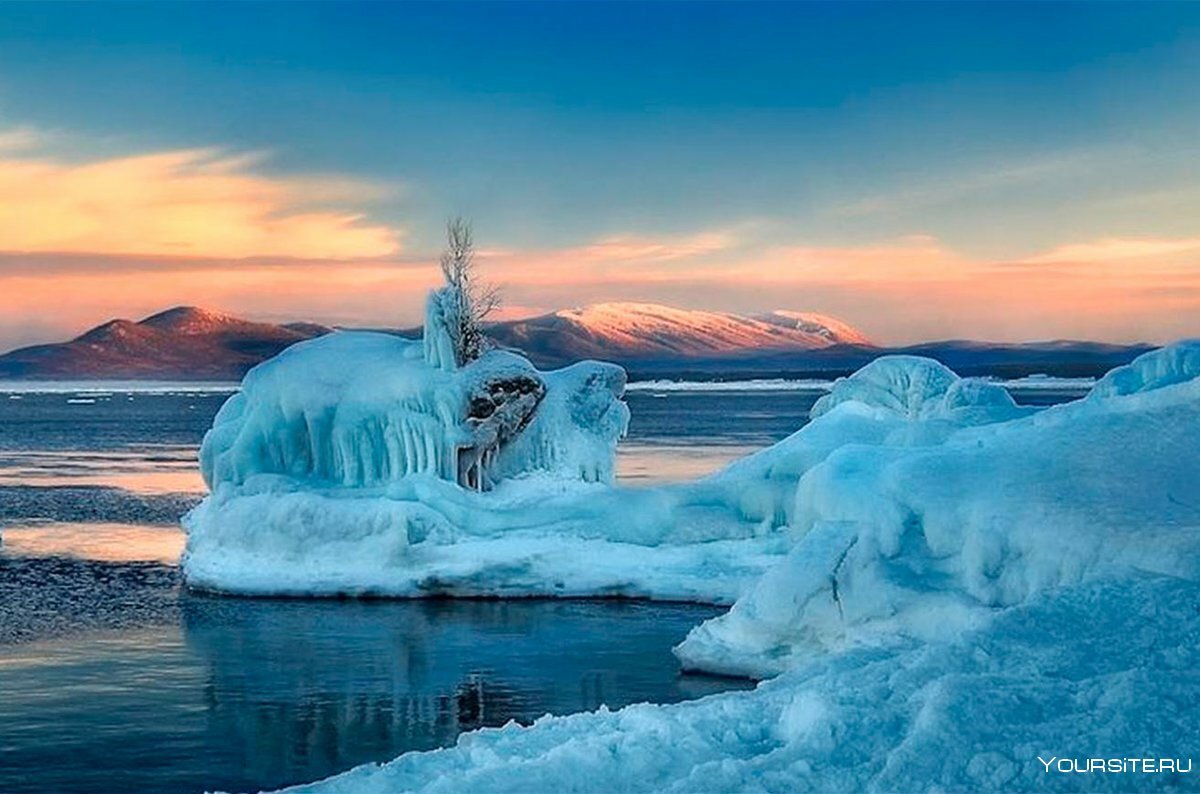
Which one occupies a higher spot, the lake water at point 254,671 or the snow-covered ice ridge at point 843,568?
the snow-covered ice ridge at point 843,568

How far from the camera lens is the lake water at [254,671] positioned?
15555 millimetres

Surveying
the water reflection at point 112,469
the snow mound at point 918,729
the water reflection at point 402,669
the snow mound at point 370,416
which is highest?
the snow mound at point 370,416

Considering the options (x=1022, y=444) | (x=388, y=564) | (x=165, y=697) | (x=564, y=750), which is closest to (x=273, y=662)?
(x=165, y=697)

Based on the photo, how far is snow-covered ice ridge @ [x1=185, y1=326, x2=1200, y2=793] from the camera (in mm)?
11438

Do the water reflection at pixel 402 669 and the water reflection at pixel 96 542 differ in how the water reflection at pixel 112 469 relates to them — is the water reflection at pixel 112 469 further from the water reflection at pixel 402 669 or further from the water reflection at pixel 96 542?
the water reflection at pixel 402 669

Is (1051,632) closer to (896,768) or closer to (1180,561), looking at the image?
(1180,561)

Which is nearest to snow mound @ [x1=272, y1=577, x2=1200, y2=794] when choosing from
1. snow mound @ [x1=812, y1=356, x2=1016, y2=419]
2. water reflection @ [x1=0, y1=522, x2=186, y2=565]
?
water reflection @ [x1=0, y1=522, x2=186, y2=565]

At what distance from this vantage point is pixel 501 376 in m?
31.2

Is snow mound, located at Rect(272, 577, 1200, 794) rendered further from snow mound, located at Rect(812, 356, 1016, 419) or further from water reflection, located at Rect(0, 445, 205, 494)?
water reflection, located at Rect(0, 445, 205, 494)

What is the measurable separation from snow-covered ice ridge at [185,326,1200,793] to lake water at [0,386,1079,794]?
130cm

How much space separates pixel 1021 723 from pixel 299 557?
1833 centimetres

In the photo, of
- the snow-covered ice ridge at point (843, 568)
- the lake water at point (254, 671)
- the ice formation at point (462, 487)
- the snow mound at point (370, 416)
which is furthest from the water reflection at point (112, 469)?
the snow-covered ice ridge at point (843, 568)

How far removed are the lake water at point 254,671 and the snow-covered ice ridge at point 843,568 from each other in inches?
51.0

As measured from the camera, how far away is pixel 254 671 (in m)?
20.1
